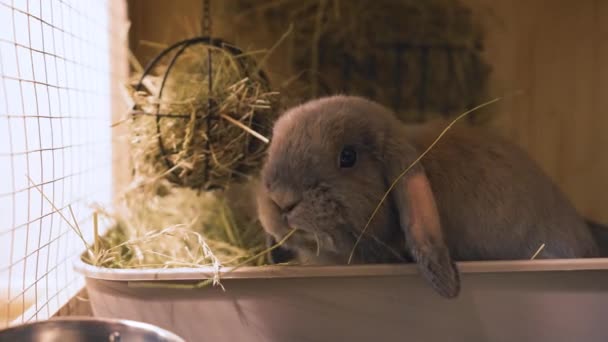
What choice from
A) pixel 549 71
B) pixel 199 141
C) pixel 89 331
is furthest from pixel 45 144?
pixel 549 71

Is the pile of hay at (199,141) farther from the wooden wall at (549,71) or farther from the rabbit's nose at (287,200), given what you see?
the wooden wall at (549,71)

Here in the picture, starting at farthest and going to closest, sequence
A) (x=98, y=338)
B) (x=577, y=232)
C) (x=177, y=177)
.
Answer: (x=177, y=177)
(x=577, y=232)
(x=98, y=338)

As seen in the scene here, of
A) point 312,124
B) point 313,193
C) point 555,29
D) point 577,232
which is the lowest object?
point 577,232

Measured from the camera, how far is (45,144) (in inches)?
55.9

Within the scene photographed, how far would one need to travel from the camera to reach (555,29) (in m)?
1.99

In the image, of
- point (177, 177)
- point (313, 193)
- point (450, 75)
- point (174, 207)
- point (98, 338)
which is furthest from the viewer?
point (450, 75)

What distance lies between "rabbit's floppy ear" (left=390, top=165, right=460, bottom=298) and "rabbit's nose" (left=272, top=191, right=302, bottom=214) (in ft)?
0.65

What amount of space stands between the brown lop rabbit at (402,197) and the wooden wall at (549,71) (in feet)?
2.46

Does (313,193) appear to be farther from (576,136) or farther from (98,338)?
(576,136)

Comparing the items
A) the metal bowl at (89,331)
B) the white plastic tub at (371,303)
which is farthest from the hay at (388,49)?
the metal bowl at (89,331)

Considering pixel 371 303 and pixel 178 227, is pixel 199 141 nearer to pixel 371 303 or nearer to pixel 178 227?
pixel 178 227

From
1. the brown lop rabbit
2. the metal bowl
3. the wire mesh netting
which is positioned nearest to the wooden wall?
the wire mesh netting

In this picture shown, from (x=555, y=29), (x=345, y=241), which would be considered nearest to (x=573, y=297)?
(x=345, y=241)

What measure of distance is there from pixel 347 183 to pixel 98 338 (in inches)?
Result: 20.0
